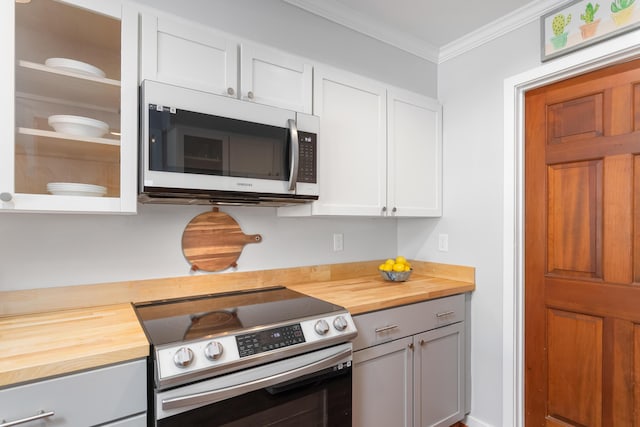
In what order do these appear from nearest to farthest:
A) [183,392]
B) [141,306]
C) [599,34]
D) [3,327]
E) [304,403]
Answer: [183,392] → [3,327] → [304,403] → [141,306] → [599,34]

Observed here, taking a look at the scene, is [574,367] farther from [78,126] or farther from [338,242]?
[78,126]

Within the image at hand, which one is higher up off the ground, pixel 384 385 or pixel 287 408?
pixel 287 408

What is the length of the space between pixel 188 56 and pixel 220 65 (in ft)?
0.45

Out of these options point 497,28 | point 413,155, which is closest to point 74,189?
point 413,155

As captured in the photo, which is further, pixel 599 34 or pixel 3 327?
pixel 599 34

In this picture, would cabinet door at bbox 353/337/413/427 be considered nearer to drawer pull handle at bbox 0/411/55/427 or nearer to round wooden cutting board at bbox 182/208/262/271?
round wooden cutting board at bbox 182/208/262/271

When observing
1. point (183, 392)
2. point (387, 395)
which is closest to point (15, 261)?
point (183, 392)

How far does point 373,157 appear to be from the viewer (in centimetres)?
211

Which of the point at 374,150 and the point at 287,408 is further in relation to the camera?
the point at 374,150

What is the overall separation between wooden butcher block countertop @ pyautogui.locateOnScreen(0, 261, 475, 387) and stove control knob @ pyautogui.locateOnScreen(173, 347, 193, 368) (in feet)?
0.34

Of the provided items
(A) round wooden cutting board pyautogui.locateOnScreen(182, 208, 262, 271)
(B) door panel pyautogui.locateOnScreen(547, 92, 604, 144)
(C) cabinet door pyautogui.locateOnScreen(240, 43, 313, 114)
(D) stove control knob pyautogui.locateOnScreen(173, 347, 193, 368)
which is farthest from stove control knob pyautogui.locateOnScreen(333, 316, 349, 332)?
(B) door panel pyautogui.locateOnScreen(547, 92, 604, 144)

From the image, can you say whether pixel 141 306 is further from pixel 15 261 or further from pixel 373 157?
pixel 373 157

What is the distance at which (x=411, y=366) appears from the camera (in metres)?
1.88

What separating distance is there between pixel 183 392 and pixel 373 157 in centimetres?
153
